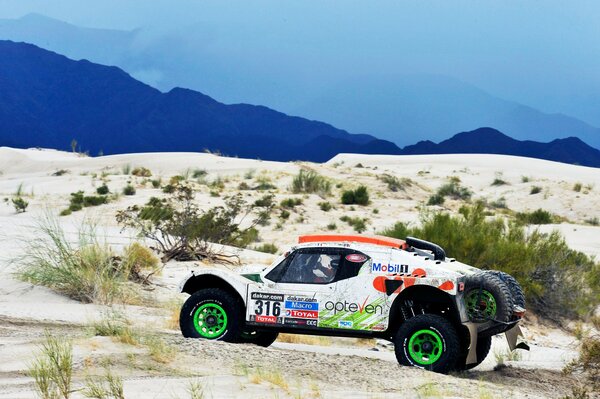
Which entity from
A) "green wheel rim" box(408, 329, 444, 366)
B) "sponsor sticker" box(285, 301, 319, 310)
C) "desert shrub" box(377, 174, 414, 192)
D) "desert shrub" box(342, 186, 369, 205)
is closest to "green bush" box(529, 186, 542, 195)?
"desert shrub" box(377, 174, 414, 192)

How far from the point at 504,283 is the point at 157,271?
972 centimetres

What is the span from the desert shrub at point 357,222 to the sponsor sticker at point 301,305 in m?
22.4

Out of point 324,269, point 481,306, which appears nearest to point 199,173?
point 324,269

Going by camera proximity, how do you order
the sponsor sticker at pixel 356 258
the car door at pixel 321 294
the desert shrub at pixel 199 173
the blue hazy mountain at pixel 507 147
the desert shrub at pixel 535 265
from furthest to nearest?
1. the blue hazy mountain at pixel 507 147
2. the desert shrub at pixel 199 173
3. the desert shrub at pixel 535 265
4. the sponsor sticker at pixel 356 258
5. the car door at pixel 321 294

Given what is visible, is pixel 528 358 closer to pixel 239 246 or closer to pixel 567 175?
pixel 239 246

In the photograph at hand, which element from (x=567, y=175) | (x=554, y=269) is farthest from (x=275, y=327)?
(x=567, y=175)

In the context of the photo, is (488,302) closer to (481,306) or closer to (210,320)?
(481,306)

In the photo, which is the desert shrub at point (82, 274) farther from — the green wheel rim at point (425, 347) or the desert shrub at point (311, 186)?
the desert shrub at point (311, 186)

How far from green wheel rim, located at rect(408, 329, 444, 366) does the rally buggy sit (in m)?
0.01

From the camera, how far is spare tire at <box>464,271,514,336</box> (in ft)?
38.7

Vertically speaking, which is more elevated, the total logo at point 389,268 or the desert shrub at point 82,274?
the total logo at point 389,268

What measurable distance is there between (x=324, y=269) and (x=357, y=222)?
23.6 m

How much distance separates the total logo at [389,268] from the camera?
471 inches

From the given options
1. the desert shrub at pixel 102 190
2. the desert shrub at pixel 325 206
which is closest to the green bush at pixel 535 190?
the desert shrub at pixel 325 206
